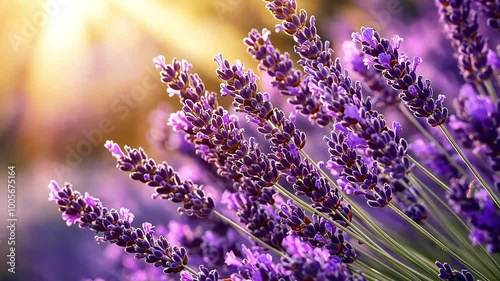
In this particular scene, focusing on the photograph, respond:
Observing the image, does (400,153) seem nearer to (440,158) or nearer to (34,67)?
(440,158)

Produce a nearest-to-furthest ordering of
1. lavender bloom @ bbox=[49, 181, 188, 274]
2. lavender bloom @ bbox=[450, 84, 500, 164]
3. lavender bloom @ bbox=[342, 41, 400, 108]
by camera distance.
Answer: lavender bloom @ bbox=[450, 84, 500, 164], lavender bloom @ bbox=[49, 181, 188, 274], lavender bloom @ bbox=[342, 41, 400, 108]

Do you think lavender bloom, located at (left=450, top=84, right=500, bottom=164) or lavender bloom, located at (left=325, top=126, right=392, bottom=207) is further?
lavender bloom, located at (left=325, top=126, right=392, bottom=207)


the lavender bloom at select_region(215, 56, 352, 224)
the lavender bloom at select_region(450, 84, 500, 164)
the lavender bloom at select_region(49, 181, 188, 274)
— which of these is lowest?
the lavender bloom at select_region(49, 181, 188, 274)

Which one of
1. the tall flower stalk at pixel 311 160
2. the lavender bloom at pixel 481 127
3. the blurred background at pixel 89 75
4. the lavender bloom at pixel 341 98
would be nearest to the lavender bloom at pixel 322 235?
the tall flower stalk at pixel 311 160

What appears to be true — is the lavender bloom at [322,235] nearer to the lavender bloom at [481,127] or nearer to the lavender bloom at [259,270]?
the lavender bloom at [259,270]

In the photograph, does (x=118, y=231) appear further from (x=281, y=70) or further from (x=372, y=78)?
(x=372, y=78)

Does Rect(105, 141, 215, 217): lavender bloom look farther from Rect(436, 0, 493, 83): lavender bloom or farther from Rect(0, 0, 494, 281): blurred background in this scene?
Rect(0, 0, 494, 281): blurred background

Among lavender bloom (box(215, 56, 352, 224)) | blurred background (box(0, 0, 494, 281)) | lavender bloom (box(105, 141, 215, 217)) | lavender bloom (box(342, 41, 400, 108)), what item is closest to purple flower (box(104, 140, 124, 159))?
lavender bloom (box(105, 141, 215, 217))
